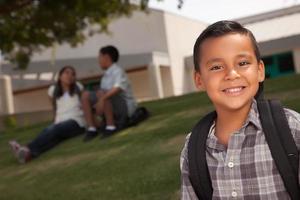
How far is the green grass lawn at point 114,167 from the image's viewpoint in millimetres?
4676

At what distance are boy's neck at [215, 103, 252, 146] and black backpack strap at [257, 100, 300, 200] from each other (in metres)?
0.13

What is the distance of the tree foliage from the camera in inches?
596

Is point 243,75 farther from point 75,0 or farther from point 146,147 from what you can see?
point 75,0

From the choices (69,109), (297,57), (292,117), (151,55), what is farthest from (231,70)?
(151,55)

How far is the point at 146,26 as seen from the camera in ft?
110

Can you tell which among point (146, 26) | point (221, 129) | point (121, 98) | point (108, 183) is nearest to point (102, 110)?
point (121, 98)

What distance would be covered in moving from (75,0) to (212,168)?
13307 mm

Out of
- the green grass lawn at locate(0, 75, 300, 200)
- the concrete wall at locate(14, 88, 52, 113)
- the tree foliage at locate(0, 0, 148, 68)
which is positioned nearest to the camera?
the green grass lawn at locate(0, 75, 300, 200)

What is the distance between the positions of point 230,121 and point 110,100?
5.21 m

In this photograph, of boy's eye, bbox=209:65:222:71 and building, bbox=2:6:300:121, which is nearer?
boy's eye, bbox=209:65:222:71

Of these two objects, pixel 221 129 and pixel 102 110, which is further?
pixel 102 110

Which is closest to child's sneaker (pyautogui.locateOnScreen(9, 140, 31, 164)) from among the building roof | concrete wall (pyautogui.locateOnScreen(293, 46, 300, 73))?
concrete wall (pyautogui.locateOnScreen(293, 46, 300, 73))

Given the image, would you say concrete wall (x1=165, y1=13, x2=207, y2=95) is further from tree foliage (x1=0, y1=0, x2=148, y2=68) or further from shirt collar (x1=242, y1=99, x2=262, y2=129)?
shirt collar (x1=242, y1=99, x2=262, y2=129)

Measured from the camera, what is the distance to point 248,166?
2.05m
